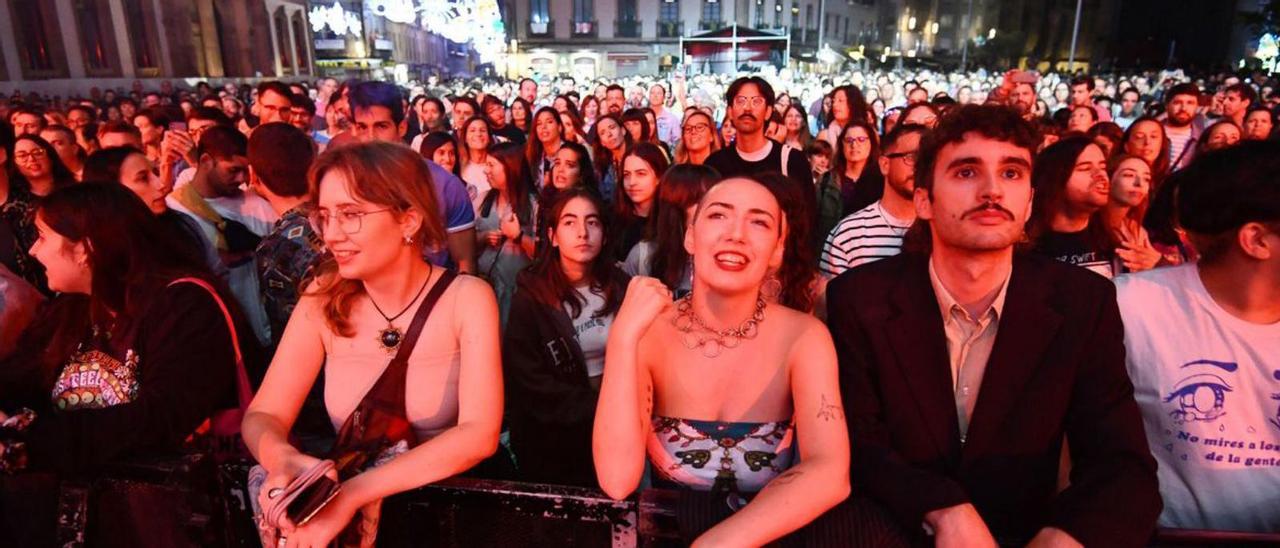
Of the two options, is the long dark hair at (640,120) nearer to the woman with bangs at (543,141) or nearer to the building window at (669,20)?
the woman with bangs at (543,141)

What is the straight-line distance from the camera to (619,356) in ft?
6.07

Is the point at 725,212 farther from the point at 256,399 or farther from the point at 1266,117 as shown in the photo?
the point at 1266,117

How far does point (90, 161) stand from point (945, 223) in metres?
4.53

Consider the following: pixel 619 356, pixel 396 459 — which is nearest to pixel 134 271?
pixel 396 459

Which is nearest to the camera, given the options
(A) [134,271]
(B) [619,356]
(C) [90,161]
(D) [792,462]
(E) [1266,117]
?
(B) [619,356]

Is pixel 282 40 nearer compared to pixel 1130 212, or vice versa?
pixel 1130 212

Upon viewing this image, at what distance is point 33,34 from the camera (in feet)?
72.5

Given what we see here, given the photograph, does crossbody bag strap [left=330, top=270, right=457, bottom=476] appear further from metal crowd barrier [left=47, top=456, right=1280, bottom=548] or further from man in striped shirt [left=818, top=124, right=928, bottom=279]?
man in striped shirt [left=818, top=124, right=928, bottom=279]

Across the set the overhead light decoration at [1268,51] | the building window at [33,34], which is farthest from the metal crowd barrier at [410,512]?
the overhead light decoration at [1268,51]

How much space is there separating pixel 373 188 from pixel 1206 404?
2557mm

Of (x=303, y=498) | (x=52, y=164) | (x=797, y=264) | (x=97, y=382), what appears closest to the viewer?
(x=303, y=498)

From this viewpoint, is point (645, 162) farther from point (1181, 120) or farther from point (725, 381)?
point (1181, 120)

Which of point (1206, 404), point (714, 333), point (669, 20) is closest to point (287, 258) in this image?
point (714, 333)

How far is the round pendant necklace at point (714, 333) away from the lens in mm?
2057
